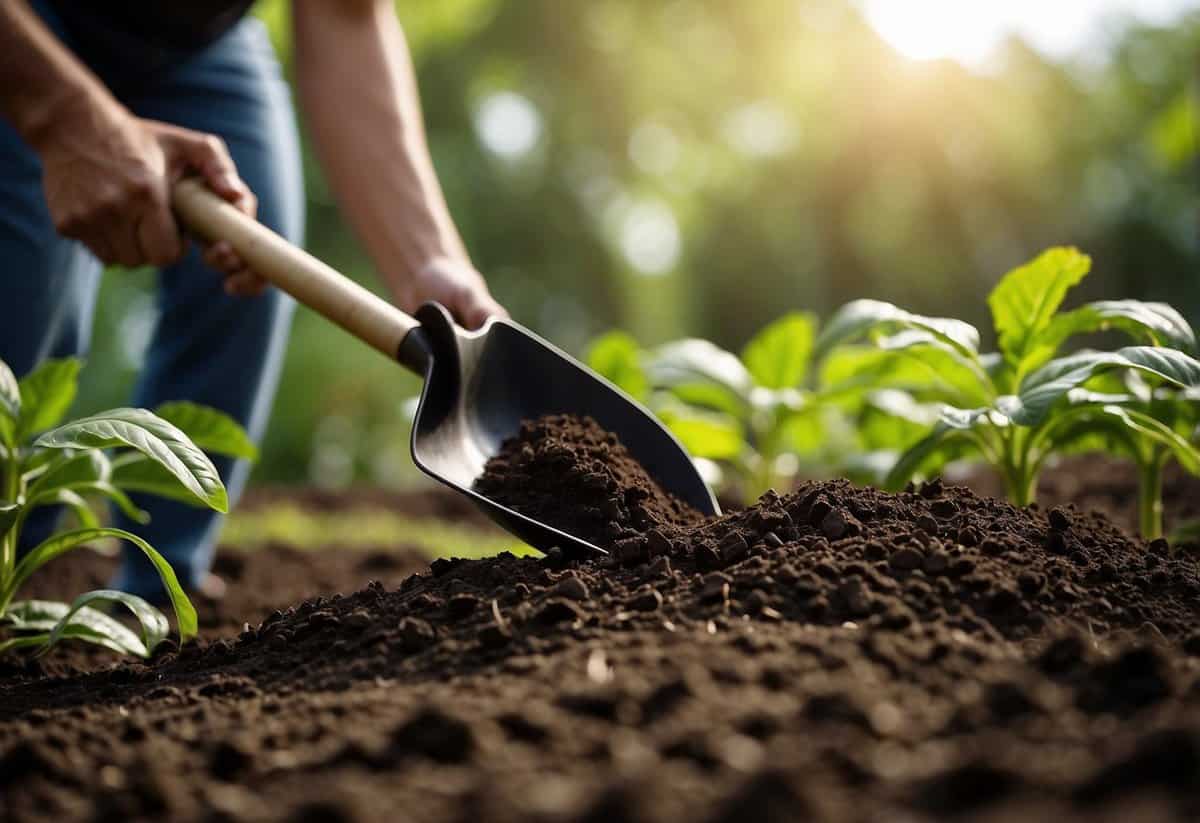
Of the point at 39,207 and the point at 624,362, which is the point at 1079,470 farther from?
the point at 39,207

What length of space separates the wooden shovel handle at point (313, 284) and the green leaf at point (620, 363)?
3.52ft

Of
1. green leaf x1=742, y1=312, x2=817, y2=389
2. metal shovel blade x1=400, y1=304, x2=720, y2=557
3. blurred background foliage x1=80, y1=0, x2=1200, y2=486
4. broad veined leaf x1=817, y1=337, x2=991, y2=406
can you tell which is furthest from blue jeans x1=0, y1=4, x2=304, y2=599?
blurred background foliage x1=80, y1=0, x2=1200, y2=486

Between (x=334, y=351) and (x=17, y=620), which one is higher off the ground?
(x=334, y=351)

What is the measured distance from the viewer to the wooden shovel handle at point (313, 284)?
2.07 metres

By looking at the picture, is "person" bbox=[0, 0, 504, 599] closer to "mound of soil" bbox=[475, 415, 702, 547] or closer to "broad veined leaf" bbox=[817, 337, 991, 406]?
"mound of soil" bbox=[475, 415, 702, 547]

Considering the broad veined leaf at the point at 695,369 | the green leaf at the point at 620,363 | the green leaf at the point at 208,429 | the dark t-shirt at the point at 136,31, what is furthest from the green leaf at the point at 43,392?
the green leaf at the point at 620,363

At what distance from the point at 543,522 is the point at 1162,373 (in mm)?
1029

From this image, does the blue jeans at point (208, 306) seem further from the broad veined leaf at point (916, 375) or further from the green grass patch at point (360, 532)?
the broad veined leaf at point (916, 375)

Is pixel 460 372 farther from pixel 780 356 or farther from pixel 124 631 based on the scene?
pixel 780 356

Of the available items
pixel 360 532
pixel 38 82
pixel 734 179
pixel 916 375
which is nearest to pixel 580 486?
pixel 916 375

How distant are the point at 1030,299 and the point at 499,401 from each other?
3.55ft

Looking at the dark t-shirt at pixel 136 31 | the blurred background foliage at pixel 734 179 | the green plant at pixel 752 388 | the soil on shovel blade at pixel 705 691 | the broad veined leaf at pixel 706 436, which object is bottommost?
the soil on shovel blade at pixel 705 691

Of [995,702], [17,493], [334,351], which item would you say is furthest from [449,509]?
[334,351]

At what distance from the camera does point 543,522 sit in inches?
74.9
